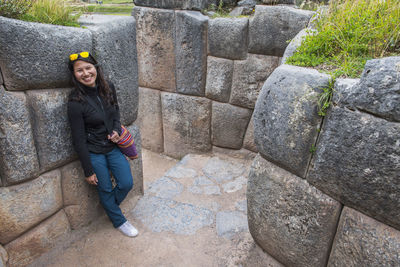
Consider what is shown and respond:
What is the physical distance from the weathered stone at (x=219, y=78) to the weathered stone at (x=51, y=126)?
2210mm

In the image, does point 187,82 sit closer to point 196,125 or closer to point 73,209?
point 196,125

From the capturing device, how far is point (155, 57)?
412 centimetres

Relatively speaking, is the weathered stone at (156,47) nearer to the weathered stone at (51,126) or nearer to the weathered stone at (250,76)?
the weathered stone at (250,76)

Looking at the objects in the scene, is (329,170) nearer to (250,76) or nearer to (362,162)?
(362,162)

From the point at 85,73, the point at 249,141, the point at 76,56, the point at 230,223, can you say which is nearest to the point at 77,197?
the point at 85,73

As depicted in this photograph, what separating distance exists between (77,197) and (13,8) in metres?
1.42

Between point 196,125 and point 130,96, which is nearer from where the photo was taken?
point 130,96

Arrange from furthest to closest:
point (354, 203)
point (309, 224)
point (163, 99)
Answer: point (163, 99) < point (309, 224) < point (354, 203)

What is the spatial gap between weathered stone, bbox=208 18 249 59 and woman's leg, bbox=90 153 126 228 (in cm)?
215

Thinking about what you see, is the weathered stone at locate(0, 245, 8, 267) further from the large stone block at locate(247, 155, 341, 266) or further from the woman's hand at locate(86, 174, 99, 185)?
the large stone block at locate(247, 155, 341, 266)

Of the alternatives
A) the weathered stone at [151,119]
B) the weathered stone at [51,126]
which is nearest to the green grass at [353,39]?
the weathered stone at [51,126]

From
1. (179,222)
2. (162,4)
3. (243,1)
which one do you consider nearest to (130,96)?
(179,222)

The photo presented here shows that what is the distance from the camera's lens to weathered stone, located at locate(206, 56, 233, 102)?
3.83 m

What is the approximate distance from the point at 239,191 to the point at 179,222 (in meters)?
0.95
